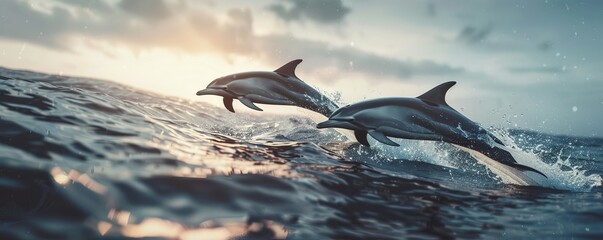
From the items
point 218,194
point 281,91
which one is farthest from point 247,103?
point 218,194

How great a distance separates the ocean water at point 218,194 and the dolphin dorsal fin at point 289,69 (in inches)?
134

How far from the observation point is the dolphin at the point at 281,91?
10.9 m

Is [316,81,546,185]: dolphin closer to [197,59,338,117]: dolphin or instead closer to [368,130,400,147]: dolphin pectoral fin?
[368,130,400,147]: dolphin pectoral fin

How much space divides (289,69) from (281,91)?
25.9 inches

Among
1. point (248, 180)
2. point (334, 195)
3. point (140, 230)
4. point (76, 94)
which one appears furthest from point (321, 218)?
point (76, 94)

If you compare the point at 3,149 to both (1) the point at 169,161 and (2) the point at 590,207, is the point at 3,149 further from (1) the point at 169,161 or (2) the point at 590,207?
(2) the point at 590,207

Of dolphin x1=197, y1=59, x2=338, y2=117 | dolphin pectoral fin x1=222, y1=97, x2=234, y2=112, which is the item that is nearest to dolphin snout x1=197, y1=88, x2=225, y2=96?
dolphin pectoral fin x1=222, y1=97, x2=234, y2=112

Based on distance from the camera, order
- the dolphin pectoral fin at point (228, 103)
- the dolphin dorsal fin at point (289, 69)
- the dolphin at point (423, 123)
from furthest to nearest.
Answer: the dolphin pectoral fin at point (228, 103) → the dolphin dorsal fin at point (289, 69) → the dolphin at point (423, 123)

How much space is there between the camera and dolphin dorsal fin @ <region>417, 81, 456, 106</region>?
852cm

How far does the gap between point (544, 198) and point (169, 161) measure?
5688 millimetres

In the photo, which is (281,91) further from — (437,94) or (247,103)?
(437,94)

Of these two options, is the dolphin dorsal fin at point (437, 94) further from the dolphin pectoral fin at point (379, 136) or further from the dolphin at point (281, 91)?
the dolphin at point (281, 91)

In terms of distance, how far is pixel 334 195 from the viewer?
17.0 feet

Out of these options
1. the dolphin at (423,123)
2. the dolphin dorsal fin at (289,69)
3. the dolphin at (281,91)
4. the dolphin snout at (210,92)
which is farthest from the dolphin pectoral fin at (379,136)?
the dolphin snout at (210,92)
